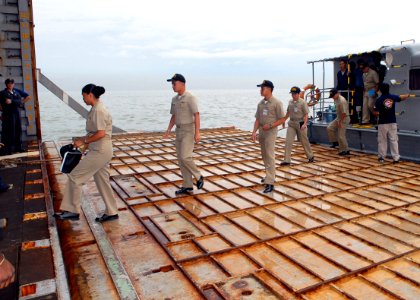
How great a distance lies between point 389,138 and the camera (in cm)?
877

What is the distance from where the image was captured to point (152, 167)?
8727 mm

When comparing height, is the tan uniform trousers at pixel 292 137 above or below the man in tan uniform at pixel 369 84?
below

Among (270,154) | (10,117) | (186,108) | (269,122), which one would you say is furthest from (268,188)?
(10,117)

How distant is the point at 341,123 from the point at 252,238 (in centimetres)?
612

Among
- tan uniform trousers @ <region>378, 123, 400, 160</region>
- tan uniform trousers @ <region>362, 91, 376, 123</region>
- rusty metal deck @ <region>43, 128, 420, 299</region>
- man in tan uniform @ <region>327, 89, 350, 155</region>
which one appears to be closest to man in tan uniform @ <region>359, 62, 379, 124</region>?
tan uniform trousers @ <region>362, 91, 376, 123</region>

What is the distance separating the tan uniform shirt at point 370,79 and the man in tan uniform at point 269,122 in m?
4.43

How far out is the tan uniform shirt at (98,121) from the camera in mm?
4723

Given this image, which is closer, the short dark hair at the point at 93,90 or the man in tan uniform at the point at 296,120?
the short dark hair at the point at 93,90

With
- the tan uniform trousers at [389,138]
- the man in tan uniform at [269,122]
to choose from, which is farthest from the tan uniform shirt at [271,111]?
the tan uniform trousers at [389,138]

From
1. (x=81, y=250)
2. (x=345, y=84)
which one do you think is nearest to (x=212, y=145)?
(x=345, y=84)

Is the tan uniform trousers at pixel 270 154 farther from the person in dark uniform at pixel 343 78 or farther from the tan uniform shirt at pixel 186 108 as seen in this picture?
the person in dark uniform at pixel 343 78

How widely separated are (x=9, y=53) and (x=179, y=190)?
7.32 meters

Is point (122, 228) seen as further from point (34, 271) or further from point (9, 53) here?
point (9, 53)

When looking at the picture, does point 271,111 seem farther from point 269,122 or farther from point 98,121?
point 98,121
